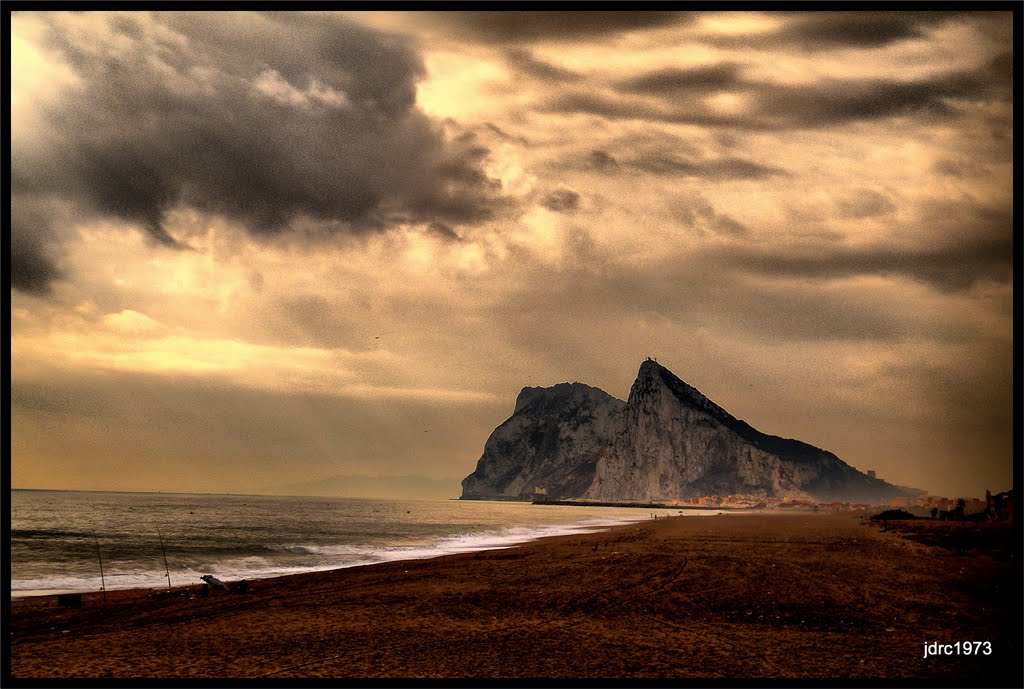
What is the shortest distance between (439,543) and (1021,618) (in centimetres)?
3960

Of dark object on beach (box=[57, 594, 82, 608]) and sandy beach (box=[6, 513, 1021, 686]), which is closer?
sandy beach (box=[6, 513, 1021, 686])

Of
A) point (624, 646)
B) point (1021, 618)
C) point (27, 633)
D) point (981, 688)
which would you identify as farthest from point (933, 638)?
point (27, 633)

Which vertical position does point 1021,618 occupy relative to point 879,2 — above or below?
below

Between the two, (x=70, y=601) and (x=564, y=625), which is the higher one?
(x=564, y=625)

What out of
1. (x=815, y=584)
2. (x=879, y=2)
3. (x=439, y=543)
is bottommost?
(x=439, y=543)

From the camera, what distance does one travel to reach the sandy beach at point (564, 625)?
37.0ft

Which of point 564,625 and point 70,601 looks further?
point 70,601

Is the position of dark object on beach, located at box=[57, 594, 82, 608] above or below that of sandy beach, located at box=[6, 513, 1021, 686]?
below

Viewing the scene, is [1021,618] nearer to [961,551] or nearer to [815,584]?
[815,584]

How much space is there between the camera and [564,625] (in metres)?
14.4

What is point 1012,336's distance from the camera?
10648 millimetres

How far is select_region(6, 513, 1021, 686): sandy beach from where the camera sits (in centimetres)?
1128

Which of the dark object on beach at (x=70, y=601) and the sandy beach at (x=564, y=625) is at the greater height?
the sandy beach at (x=564, y=625)

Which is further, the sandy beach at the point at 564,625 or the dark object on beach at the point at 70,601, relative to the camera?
the dark object on beach at the point at 70,601
